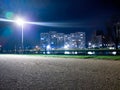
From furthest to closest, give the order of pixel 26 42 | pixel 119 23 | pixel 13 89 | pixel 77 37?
pixel 77 37 → pixel 26 42 → pixel 119 23 → pixel 13 89

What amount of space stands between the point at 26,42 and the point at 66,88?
97818mm

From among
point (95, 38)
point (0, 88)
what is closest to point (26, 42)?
point (95, 38)

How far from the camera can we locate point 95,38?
106625 millimetres

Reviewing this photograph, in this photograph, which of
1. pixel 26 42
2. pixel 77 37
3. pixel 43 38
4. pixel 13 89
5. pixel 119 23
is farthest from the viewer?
pixel 77 37

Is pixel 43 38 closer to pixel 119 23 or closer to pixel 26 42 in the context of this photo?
pixel 26 42

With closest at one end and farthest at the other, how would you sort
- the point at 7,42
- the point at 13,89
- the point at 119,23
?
1. the point at 13,89
2. the point at 119,23
3. the point at 7,42

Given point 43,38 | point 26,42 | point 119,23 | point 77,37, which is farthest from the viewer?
point 77,37

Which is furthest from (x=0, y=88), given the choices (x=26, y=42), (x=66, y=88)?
(x=26, y=42)

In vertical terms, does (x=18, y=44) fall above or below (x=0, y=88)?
above

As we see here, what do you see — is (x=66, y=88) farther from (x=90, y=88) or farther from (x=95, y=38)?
(x=95, y=38)

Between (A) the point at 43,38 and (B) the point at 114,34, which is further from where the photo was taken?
(A) the point at 43,38

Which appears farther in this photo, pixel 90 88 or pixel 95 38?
pixel 95 38

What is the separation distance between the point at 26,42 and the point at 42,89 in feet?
321

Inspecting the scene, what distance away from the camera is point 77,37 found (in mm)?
199625
